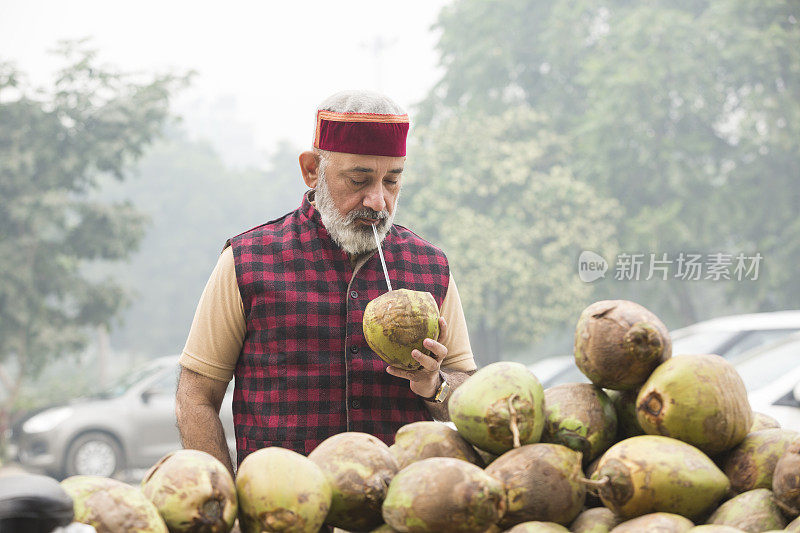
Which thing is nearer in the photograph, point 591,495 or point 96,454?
point 591,495

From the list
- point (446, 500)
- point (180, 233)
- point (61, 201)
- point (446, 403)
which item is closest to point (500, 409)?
point (446, 500)

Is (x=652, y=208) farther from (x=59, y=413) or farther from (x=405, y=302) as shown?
(x=405, y=302)

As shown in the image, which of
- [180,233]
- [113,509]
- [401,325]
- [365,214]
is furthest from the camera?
[180,233]

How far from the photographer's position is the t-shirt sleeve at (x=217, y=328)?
2482mm

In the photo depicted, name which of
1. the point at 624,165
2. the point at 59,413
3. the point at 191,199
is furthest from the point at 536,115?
the point at 191,199

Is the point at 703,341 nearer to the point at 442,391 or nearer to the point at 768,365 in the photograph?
the point at 768,365

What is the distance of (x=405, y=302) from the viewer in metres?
2.19

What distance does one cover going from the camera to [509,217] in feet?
70.5

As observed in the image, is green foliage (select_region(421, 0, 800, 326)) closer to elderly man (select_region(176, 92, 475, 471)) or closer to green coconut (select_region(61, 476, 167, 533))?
elderly man (select_region(176, 92, 475, 471))

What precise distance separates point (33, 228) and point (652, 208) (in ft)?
47.2

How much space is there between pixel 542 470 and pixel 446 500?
0.22m

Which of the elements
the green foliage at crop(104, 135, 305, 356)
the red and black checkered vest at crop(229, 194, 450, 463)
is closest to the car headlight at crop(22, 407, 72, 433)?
the red and black checkered vest at crop(229, 194, 450, 463)

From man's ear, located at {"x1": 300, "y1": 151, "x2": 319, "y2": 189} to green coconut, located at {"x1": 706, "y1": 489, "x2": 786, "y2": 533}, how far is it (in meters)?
1.55

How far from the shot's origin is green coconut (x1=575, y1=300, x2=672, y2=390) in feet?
5.53
